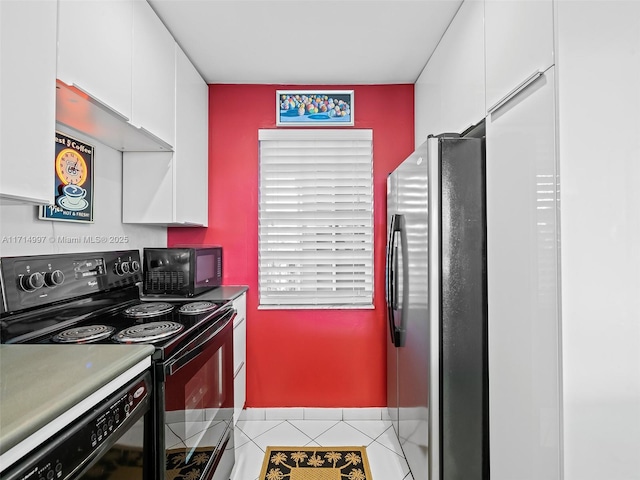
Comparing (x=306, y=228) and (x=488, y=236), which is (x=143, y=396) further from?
(x=306, y=228)

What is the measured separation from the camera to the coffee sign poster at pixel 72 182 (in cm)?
157

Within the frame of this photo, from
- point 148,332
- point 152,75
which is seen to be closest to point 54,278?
point 148,332

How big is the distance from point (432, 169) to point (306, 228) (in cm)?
123

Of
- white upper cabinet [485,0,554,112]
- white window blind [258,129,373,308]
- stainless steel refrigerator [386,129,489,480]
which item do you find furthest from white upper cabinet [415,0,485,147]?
white window blind [258,129,373,308]

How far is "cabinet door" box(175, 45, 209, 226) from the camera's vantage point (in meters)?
2.08

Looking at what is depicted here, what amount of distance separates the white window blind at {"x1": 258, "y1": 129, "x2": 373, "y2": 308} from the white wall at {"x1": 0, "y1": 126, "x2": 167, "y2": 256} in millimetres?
863

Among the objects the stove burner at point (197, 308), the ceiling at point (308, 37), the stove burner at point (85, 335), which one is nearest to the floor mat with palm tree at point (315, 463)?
the stove burner at point (197, 308)

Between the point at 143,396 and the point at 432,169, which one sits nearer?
the point at 143,396

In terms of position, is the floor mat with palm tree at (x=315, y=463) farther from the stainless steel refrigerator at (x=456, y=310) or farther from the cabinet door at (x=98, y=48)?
the cabinet door at (x=98, y=48)

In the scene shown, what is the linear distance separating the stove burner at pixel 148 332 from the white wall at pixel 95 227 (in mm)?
577

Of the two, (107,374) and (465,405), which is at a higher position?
(107,374)

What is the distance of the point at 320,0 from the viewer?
1700mm

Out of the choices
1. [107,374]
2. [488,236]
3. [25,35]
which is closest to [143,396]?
[107,374]

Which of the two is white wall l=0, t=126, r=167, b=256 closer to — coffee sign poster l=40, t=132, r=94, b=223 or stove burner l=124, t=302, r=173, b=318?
coffee sign poster l=40, t=132, r=94, b=223
